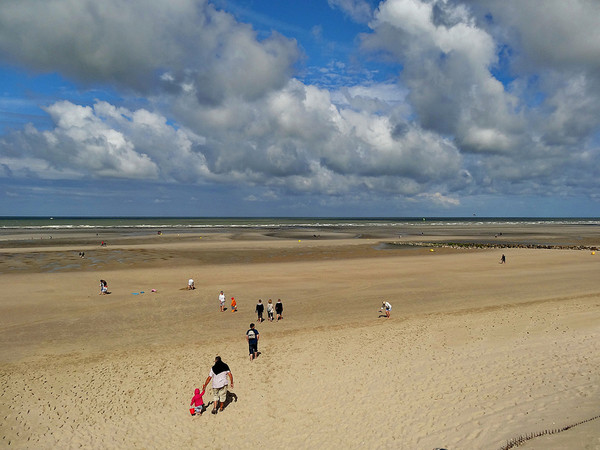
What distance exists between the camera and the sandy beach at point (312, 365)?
11396 millimetres

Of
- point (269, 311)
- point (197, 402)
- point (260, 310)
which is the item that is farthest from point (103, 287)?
point (197, 402)

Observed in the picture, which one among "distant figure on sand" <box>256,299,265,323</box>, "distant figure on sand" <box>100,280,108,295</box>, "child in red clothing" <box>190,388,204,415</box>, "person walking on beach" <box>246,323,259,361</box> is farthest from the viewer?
"distant figure on sand" <box>100,280,108,295</box>

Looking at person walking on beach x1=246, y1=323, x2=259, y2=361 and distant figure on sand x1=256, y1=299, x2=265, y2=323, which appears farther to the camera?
distant figure on sand x1=256, y1=299, x2=265, y2=323

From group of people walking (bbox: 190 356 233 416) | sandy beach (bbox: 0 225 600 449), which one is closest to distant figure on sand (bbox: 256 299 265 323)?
sandy beach (bbox: 0 225 600 449)

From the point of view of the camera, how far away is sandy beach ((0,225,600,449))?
11.4 metres

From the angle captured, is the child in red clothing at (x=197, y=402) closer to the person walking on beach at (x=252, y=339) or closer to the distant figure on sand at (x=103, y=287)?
the person walking on beach at (x=252, y=339)

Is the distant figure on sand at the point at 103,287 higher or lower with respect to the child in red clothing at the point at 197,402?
higher

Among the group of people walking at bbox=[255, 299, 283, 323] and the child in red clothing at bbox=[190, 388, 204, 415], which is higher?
the group of people walking at bbox=[255, 299, 283, 323]

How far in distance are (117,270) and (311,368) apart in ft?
114

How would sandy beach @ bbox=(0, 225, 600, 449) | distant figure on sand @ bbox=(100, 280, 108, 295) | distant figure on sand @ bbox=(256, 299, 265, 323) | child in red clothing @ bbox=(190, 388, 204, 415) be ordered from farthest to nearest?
distant figure on sand @ bbox=(100, 280, 108, 295), distant figure on sand @ bbox=(256, 299, 265, 323), child in red clothing @ bbox=(190, 388, 204, 415), sandy beach @ bbox=(0, 225, 600, 449)

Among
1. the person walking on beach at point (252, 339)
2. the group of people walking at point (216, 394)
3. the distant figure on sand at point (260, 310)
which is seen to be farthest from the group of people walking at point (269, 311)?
the group of people walking at point (216, 394)

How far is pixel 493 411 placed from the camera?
38.4ft

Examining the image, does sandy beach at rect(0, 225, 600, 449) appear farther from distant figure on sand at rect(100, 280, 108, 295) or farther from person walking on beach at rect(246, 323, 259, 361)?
distant figure on sand at rect(100, 280, 108, 295)

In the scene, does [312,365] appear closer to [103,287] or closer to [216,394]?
[216,394]
